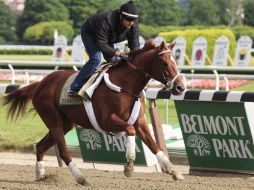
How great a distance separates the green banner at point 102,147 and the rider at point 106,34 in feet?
4.02

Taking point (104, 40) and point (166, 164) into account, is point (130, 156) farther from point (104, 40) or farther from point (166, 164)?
point (104, 40)

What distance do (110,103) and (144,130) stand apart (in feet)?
1.19

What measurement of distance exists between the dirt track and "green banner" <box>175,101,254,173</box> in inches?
6.2

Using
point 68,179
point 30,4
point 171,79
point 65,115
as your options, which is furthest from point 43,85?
point 30,4

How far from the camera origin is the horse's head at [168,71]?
636 centimetres

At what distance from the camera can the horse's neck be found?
673 centimetres

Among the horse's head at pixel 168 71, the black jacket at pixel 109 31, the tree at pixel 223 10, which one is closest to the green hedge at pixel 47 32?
the tree at pixel 223 10

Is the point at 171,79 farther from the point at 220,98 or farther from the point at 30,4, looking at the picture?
the point at 30,4

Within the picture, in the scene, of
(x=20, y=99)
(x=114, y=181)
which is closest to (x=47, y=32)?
(x=20, y=99)

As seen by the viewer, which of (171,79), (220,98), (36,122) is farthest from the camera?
(36,122)

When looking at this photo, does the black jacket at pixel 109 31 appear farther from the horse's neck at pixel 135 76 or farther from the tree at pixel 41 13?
the tree at pixel 41 13

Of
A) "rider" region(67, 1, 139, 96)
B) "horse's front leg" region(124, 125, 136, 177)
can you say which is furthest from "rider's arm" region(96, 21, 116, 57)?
"horse's front leg" region(124, 125, 136, 177)

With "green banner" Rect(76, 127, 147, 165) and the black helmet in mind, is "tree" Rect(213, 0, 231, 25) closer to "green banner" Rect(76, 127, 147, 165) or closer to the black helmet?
"green banner" Rect(76, 127, 147, 165)

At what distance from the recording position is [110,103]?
6.76m
